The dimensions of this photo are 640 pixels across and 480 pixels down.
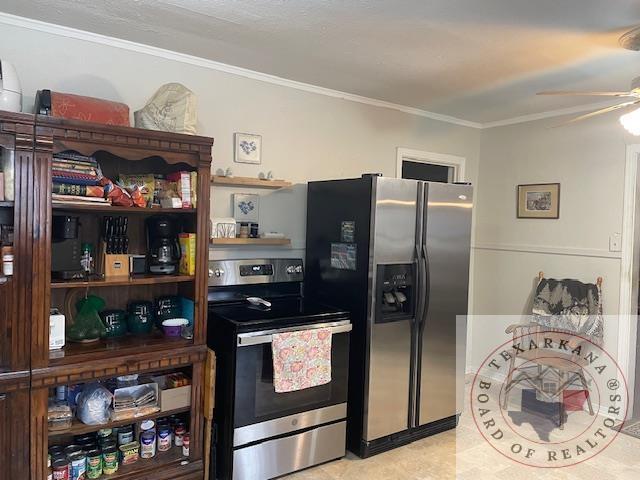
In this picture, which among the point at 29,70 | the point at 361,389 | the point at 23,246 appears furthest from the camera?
the point at 361,389

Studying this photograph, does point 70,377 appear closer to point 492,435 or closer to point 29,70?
point 29,70

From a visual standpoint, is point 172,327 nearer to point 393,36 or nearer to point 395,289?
point 395,289

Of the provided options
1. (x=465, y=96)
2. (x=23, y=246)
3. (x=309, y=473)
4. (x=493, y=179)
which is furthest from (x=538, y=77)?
(x=23, y=246)

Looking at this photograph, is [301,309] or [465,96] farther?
[465,96]

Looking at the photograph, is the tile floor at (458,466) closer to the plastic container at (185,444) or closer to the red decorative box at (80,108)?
the plastic container at (185,444)

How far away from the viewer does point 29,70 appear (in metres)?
2.39

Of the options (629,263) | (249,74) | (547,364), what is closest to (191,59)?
(249,74)

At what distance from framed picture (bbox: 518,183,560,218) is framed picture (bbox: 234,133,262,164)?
91.7 inches

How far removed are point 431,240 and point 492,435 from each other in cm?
140

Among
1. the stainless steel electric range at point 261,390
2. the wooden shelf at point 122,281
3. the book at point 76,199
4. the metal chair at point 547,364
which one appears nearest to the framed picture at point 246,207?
the stainless steel electric range at point 261,390

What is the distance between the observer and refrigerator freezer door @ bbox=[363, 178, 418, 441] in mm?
2863

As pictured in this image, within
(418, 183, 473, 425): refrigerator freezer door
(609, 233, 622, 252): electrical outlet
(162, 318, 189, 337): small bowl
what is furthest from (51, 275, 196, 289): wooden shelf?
(609, 233, 622, 252): electrical outlet

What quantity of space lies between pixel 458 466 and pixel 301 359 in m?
1.15

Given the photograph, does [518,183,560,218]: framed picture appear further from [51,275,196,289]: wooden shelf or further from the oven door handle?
[51,275,196,289]: wooden shelf
